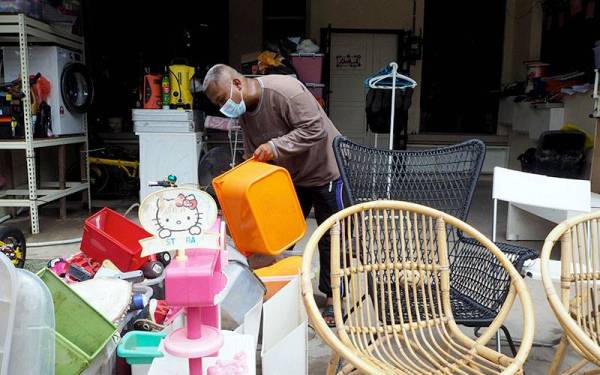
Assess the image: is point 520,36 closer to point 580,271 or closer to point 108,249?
point 580,271

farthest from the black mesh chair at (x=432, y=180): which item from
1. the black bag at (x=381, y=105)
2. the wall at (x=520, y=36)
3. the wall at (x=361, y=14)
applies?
the wall at (x=520, y=36)

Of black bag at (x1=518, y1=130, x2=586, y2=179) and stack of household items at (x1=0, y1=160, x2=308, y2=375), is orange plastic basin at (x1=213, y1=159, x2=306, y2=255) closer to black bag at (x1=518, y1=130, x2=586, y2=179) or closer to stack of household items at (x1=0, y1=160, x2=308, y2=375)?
stack of household items at (x1=0, y1=160, x2=308, y2=375)

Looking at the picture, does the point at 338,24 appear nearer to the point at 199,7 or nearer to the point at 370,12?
the point at 370,12

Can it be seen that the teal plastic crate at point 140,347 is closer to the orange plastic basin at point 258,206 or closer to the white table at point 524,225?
the orange plastic basin at point 258,206

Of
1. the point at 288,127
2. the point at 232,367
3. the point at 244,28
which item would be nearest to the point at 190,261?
the point at 232,367

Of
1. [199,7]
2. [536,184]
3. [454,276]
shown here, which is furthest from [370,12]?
[454,276]

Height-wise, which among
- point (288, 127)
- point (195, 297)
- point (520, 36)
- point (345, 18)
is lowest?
point (195, 297)

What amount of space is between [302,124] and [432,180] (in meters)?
0.70

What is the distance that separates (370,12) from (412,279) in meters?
6.23

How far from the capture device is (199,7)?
23.7ft

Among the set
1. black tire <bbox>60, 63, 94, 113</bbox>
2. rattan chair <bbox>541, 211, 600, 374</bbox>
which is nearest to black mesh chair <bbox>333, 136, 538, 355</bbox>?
rattan chair <bbox>541, 211, 600, 374</bbox>

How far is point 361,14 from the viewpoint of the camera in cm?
723

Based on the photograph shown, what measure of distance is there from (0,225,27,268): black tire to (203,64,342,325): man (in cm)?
166

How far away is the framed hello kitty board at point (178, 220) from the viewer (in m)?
1.16
